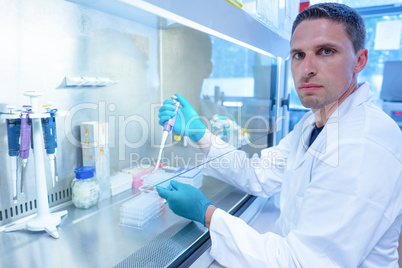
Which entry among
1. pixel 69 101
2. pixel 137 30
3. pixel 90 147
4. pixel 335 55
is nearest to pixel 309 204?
pixel 335 55

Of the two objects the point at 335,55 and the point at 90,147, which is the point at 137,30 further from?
the point at 335,55

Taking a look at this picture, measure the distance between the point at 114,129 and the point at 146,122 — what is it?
0.22 meters

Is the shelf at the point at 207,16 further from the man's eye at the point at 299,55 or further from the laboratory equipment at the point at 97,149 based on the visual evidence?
the laboratory equipment at the point at 97,149

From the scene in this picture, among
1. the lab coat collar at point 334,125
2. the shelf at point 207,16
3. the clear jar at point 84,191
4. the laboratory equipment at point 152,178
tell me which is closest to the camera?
the shelf at point 207,16

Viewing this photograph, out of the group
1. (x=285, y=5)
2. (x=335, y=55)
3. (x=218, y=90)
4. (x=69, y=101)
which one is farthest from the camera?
(x=218, y=90)

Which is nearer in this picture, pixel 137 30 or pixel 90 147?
pixel 90 147

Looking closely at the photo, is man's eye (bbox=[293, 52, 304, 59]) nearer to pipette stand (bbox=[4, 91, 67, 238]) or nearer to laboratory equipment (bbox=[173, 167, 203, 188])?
laboratory equipment (bbox=[173, 167, 203, 188])

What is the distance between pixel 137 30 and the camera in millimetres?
1337

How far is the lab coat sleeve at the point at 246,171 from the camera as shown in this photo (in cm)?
139

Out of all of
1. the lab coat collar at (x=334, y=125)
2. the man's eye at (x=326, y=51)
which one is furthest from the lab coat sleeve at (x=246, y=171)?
the man's eye at (x=326, y=51)

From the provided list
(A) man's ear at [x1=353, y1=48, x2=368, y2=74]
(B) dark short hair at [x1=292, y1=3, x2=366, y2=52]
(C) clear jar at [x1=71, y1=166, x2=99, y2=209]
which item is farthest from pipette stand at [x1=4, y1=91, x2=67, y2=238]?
(A) man's ear at [x1=353, y1=48, x2=368, y2=74]

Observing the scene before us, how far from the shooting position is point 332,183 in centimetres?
81

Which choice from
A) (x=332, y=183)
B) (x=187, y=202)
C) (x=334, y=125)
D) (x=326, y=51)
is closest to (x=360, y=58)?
(x=326, y=51)

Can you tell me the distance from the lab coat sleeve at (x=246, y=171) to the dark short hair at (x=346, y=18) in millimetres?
627
